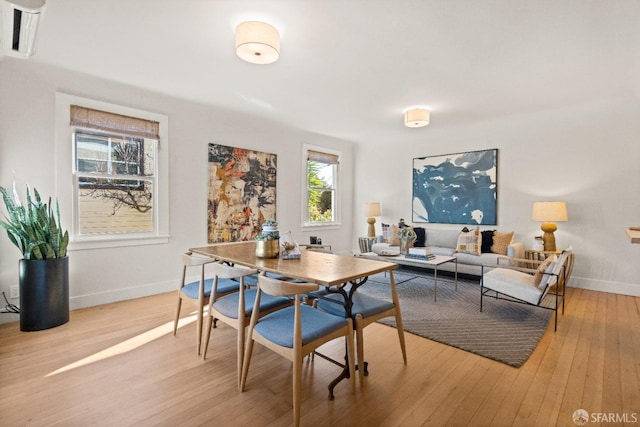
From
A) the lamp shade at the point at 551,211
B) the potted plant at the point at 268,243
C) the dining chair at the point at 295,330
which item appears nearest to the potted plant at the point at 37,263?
the potted plant at the point at 268,243

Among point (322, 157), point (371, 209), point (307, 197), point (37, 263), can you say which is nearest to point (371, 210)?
point (371, 209)

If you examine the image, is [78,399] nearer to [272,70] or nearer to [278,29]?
[278,29]

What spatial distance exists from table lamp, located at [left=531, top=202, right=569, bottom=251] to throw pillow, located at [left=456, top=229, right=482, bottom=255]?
2.62 feet

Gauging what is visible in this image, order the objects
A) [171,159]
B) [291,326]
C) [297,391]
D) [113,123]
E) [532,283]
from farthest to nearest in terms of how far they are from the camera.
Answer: [171,159] → [113,123] → [532,283] → [291,326] → [297,391]

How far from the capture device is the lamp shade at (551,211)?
4.21 m

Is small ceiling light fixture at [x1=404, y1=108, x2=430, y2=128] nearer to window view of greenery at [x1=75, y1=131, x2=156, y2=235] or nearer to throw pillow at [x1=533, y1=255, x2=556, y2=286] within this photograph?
throw pillow at [x1=533, y1=255, x2=556, y2=286]

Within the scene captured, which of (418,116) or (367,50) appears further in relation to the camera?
(418,116)

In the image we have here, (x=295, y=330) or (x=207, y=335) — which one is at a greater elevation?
(x=295, y=330)

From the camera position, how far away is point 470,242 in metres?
4.91

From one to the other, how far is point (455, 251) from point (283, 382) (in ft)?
12.5

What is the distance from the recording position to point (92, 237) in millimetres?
3488

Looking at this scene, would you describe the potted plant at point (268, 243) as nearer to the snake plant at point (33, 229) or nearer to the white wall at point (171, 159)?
the snake plant at point (33, 229)

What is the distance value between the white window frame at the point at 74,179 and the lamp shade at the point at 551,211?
16.7 ft

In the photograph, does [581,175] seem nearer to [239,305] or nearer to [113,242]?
[239,305]
